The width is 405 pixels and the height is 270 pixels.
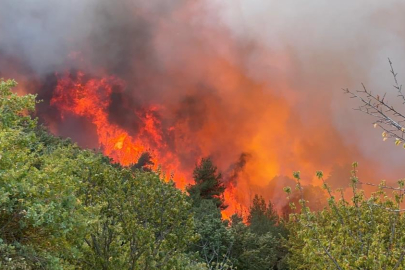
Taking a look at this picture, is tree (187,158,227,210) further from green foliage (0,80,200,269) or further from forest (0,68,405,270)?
green foliage (0,80,200,269)

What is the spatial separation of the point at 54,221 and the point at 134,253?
3.73 m

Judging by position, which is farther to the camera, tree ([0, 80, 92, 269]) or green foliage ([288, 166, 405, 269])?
green foliage ([288, 166, 405, 269])

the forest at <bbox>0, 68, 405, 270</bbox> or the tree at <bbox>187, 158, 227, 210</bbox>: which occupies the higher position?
the tree at <bbox>187, 158, 227, 210</bbox>

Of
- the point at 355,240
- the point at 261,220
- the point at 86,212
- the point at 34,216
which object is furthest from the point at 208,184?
the point at 34,216

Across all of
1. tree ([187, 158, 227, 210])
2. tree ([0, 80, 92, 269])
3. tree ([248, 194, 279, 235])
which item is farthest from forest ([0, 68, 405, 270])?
tree ([187, 158, 227, 210])

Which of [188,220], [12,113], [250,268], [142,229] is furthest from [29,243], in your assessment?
[250,268]

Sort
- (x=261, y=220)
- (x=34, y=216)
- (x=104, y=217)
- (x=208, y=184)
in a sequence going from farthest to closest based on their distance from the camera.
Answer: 1. (x=208, y=184)
2. (x=261, y=220)
3. (x=104, y=217)
4. (x=34, y=216)

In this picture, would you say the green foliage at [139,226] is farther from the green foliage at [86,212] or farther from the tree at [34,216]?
the tree at [34,216]

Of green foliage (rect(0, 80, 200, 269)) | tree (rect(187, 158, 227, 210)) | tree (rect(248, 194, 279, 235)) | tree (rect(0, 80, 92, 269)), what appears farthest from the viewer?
tree (rect(187, 158, 227, 210))

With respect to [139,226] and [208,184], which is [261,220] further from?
[139,226]

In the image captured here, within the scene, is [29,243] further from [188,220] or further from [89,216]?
[188,220]

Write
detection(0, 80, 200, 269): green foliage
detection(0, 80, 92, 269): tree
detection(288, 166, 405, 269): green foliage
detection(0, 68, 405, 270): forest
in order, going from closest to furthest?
detection(0, 80, 92, 269): tree → detection(0, 68, 405, 270): forest → detection(0, 80, 200, 269): green foliage → detection(288, 166, 405, 269): green foliage

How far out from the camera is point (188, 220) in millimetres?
→ 10195

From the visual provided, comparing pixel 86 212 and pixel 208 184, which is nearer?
pixel 86 212
